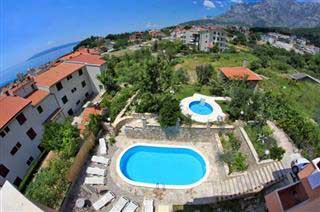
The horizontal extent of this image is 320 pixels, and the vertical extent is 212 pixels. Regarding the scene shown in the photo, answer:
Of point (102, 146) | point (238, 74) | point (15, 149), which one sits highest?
point (238, 74)

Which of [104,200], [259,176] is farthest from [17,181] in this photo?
[259,176]

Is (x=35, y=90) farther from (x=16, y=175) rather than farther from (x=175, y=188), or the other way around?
(x=175, y=188)

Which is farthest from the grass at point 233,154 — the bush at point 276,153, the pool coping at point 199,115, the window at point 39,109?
the window at point 39,109

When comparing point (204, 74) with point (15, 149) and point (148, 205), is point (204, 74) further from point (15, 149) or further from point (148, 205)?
point (15, 149)

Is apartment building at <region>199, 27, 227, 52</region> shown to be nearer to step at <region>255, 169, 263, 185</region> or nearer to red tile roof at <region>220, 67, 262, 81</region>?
red tile roof at <region>220, 67, 262, 81</region>

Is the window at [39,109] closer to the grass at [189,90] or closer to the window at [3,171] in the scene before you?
the window at [3,171]

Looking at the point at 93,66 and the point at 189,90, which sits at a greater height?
the point at 93,66
